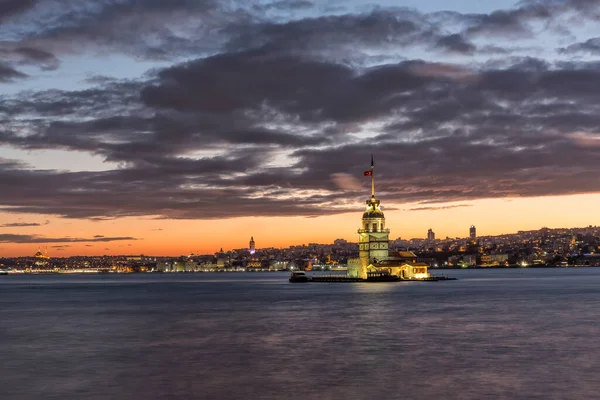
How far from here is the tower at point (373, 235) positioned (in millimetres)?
138875

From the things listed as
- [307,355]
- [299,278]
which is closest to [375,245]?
[299,278]

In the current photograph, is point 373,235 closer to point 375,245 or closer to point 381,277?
point 375,245

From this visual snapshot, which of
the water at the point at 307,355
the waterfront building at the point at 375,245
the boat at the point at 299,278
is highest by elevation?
the waterfront building at the point at 375,245

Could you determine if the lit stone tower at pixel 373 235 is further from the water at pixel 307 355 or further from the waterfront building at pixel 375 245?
the water at pixel 307 355

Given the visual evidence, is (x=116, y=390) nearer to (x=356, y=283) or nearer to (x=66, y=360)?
(x=66, y=360)

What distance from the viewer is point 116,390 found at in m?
31.7

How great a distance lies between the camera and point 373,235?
Answer: 454ft

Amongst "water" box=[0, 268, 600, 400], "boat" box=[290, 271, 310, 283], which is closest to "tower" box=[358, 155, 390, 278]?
"boat" box=[290, 271, 310, 283]

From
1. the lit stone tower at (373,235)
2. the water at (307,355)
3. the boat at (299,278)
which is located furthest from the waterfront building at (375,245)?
the water at (307,355)

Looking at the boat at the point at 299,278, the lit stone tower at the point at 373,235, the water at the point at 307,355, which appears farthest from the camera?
the boat at the point at 299,278

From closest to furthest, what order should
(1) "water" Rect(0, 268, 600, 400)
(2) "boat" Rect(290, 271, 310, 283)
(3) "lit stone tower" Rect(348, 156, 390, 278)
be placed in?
(1) "water" Rect(0, 268, 600, 400)
(3) "lit stone tower" Rect(348, 156, 390, 278)
(2) "boat" Rect(290, 271, 310, 283)

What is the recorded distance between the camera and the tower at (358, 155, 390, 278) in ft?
456

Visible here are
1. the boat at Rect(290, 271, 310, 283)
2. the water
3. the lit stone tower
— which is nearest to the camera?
the water

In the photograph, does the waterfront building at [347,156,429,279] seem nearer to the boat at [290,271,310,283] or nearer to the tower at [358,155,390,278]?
the tower at [358,155,390,278]
